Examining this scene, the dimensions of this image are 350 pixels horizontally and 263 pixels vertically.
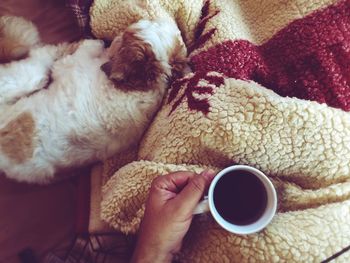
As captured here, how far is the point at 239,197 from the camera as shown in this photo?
2.85 ft

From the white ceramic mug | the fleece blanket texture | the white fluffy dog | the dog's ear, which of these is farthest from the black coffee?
the dog's ear

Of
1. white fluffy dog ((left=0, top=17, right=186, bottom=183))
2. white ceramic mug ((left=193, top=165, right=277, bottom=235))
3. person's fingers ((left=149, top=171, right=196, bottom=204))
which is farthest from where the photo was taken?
white fluffy dog ((left=0, top=17, right=186, bottom=183))

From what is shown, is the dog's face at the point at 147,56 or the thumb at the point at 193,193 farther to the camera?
the dog's face at the point at 147,56

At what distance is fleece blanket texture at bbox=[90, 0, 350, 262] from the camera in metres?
0.97

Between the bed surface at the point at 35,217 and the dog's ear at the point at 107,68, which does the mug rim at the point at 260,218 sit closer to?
the dog's ear at the point at 107,68

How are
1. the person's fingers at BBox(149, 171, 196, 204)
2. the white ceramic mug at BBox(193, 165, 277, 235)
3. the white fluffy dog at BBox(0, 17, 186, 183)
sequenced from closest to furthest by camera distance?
the white ceramic mug at BBox(193, 165, 277, 235), the person's fingers at BBox(149, 171, 196, 204), the white fluffy dog at BBox(0, 17, 186, 183)

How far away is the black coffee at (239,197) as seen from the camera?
846mm

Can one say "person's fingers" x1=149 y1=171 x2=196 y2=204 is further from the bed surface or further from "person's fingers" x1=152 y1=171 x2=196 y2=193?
the bed surface

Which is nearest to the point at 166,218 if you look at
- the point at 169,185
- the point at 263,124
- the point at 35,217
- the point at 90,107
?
the point at 169,185

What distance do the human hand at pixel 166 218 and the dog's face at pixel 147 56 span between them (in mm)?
502

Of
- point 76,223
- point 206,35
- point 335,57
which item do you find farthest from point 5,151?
point 335,57

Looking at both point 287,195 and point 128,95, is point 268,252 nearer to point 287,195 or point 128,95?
point 287,195

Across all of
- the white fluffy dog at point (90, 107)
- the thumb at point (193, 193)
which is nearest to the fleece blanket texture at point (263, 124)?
the white fluffy dog at point (90, 107)

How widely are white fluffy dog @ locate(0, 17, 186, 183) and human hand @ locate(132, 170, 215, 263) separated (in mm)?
468
